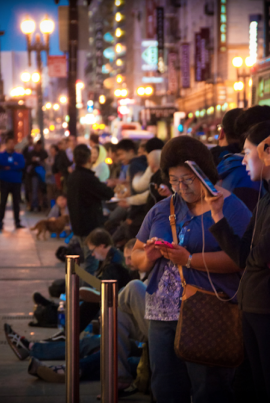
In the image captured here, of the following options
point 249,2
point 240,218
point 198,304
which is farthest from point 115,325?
point 249,2

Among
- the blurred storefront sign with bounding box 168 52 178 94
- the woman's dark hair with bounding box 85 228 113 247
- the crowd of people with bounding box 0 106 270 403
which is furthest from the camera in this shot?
the blurred storefront sign with bounding box 168 52 178 94

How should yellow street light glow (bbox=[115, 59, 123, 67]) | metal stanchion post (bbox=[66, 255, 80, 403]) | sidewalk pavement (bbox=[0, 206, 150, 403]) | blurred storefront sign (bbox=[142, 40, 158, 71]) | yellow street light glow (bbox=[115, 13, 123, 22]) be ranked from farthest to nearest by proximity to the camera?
yellow street light glow (bbox=[115, 13, 123, 22]), yellow street light glow (bbox=[115, 59, 123, 67]), blurred storefront sign (bbox=[142, 40, 158, 71]), sidewalk pavement (bbox=[0, 206, 150, 403]), metal stanchion post (bbox=[66, 255, 80, 403])

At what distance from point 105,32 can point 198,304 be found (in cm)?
13523

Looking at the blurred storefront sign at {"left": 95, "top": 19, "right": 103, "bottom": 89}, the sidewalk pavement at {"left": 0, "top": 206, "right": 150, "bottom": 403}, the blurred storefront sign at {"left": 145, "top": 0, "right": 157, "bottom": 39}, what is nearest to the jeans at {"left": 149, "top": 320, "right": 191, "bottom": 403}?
the sidewalk pavement at {"left": 0, "top": 206, "right": 150, "bottom": 403}

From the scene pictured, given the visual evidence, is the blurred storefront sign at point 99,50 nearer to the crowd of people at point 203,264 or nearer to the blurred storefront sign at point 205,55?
the blurred storefront sign at point 205,55

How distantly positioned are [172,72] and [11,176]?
43920mm

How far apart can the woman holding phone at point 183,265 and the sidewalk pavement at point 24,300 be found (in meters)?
1.47

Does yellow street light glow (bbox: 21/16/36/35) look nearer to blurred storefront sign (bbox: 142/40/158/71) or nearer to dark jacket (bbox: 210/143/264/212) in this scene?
dark jacket (bbox: 210/143/264/212)

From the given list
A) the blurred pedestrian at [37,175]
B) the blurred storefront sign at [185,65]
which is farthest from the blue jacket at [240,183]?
the blurred storefront sign at [185,65]

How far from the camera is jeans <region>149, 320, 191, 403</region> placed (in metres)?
3.57

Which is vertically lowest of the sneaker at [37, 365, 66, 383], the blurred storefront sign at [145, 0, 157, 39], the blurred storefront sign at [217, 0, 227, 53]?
the sneaker at [37, 365, 66, 383]

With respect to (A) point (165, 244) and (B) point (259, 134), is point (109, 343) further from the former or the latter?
(B) point (259, 134)

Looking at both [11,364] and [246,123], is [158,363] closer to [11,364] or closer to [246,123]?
[246,123]

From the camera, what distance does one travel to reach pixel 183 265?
3.45 m
